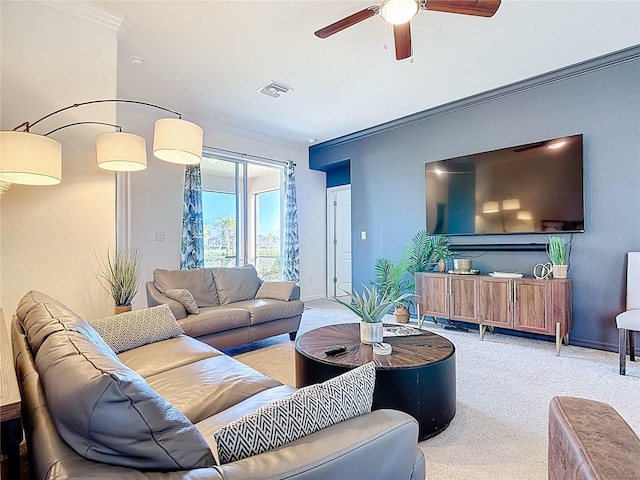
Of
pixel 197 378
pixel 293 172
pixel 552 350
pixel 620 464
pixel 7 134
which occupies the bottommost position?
pixel 552 350

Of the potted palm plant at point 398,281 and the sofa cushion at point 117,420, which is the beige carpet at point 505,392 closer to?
the potted palm plant at point 398,281

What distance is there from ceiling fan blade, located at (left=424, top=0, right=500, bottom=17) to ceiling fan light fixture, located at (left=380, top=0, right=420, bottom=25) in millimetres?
111

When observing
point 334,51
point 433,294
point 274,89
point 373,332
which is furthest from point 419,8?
point 433,294

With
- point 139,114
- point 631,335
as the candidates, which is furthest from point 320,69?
point 631,335

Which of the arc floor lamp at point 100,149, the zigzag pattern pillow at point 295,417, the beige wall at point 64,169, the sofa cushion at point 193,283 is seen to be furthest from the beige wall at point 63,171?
the zigzag pattern pillow at point 295,417

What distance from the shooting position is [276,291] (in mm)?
3873

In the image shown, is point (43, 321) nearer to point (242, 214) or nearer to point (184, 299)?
point (184, 299)

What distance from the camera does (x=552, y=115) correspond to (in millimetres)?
3705

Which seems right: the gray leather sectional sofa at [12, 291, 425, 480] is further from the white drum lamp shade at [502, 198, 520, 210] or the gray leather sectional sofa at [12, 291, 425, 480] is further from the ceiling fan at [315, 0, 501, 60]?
the white drum lamp shade at [502, 198, 520, 210]

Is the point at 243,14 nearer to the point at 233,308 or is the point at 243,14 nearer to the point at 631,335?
the point at 233,308

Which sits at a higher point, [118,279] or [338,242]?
[338,242]

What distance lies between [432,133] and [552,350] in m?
2.92

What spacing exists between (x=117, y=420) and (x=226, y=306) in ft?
9.38

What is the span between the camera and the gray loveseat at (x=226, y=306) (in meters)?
3.07
